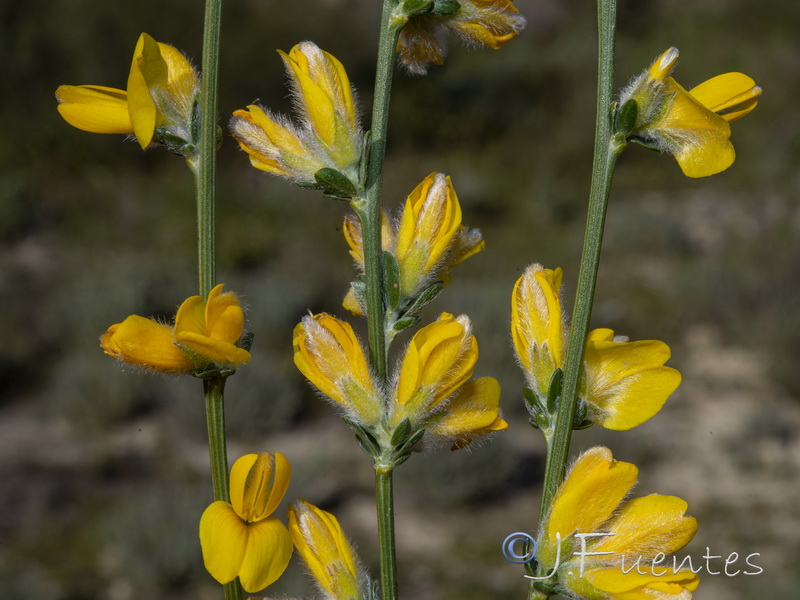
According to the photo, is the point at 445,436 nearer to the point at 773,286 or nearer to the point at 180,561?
the point at 180,561

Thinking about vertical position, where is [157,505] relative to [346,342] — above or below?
below

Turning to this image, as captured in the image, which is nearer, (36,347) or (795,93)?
(36,347)

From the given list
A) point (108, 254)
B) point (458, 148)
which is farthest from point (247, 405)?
point (458, 148)

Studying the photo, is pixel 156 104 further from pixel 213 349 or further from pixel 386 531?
pixel 386 531

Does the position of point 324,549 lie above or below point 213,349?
below

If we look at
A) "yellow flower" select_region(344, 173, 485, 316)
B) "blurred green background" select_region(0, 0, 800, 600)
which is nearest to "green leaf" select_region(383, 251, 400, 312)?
"yellow flower" select_region(344, 173, 485, 316)

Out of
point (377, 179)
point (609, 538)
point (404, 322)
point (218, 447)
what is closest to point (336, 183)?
point (377, 179)
